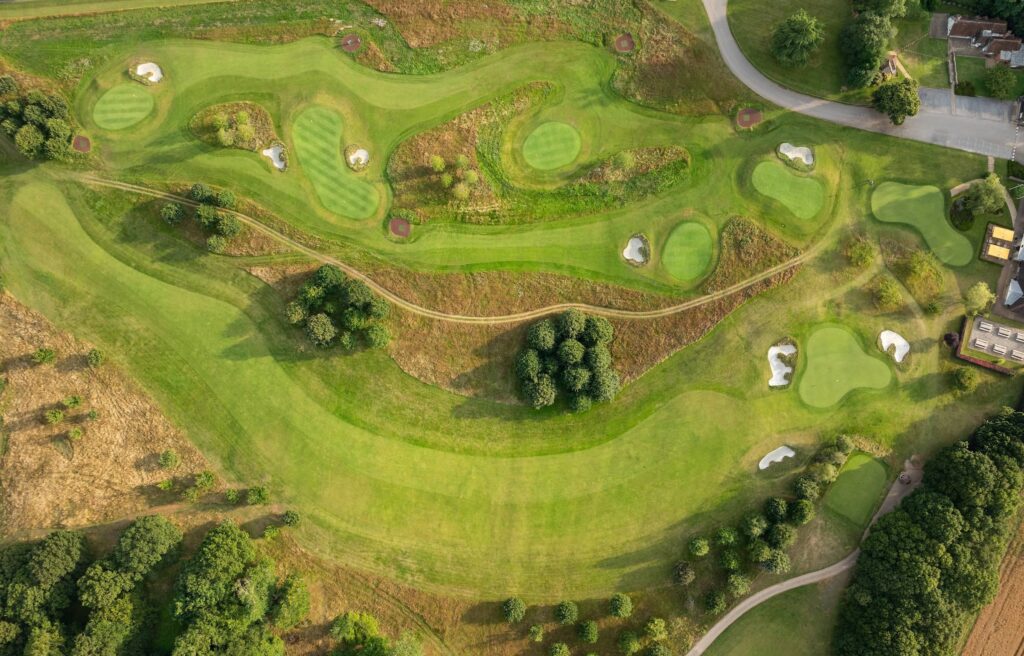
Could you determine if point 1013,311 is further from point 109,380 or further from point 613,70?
point 109,380

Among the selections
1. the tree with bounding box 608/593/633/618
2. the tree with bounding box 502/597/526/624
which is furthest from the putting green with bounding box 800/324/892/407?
the tree with bounding box 502/597/526/624

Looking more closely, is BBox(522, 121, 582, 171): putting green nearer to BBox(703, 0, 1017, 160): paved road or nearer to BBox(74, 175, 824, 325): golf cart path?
BBox(74, 175, 824, 325): golf cart path

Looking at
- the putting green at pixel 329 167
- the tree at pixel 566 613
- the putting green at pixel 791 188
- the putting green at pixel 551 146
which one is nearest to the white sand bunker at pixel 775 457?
the tree at pixel 566 613

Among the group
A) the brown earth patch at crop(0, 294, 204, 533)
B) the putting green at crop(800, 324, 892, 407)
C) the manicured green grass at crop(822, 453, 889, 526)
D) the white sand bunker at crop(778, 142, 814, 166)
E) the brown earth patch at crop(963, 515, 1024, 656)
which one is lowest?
the brown earth patch at crop(963, 515, 1024, 656)

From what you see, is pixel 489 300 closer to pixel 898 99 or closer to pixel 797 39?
pixel 797 39

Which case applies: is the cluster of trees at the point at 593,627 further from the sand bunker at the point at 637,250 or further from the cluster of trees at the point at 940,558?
the sand bunker at the point at 637,250

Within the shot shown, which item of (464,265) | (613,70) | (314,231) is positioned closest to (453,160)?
(464,265)

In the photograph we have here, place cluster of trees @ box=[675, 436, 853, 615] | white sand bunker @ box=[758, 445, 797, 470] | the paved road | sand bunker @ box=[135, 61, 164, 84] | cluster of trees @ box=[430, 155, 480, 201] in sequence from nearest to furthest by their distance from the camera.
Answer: cluster of trees @ box=[675, 436, 853, 615], white sand bunker @ box=[758, 445, 797, 470], cluster of trees @ box=[430, 155, 480, 201], sand bunker @ box=[135, 61, 164, 84], the paved road
